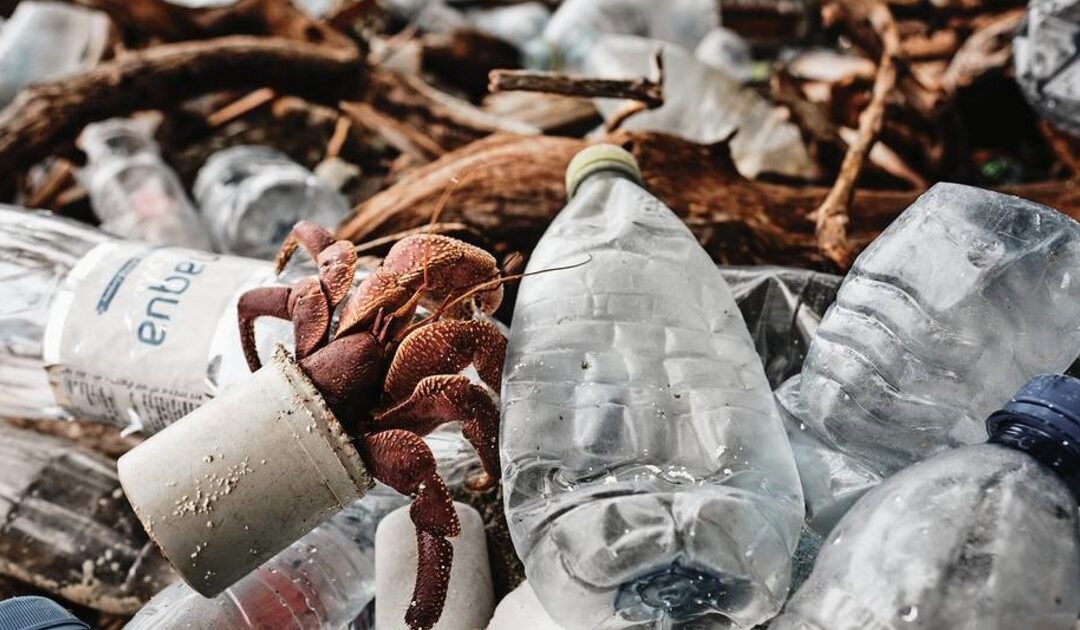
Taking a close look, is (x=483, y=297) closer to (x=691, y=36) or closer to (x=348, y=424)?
(x=348, y=424)

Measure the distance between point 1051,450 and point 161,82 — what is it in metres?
2.00

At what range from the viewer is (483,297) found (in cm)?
115

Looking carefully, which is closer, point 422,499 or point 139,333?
point 422,499

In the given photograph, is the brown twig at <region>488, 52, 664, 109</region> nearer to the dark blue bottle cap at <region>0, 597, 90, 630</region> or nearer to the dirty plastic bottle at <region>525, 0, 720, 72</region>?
the dark blue bottle cap at <region>0, 597, 90, 630</region>

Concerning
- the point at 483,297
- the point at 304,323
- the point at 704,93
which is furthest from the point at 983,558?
the point at 704,93

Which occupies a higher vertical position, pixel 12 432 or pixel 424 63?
pixel 424 63

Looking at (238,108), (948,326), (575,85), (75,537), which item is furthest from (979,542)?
(238,108)

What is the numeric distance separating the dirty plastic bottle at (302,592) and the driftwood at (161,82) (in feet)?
4.11

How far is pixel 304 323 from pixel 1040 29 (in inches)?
62.6

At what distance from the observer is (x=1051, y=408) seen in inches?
32.2

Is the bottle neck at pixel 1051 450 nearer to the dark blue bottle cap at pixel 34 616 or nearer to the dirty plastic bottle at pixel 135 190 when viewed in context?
the dark blue bottle cap at pixel 34 616

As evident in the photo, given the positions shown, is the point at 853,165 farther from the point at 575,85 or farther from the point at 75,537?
the point at 75,537

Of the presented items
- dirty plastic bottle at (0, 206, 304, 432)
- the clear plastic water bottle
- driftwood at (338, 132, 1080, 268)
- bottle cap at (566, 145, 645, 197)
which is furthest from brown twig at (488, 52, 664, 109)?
the clear plastic water bottle

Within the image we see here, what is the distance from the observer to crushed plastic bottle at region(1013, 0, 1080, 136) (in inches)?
67.6
